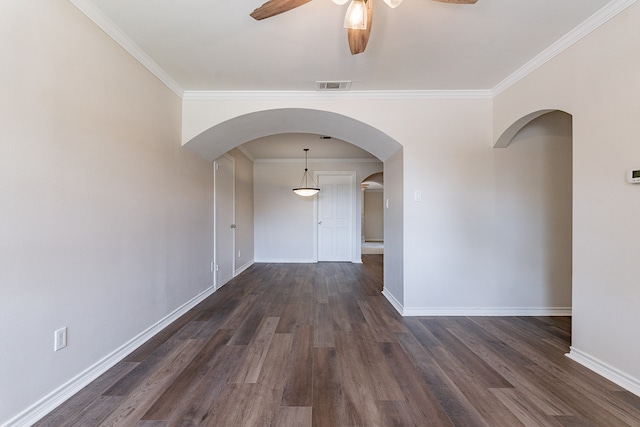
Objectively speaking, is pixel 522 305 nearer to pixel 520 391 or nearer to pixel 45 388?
pixel 520 391

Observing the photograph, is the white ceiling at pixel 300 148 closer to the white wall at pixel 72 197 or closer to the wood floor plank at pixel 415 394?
the white wall at pixel 72 197

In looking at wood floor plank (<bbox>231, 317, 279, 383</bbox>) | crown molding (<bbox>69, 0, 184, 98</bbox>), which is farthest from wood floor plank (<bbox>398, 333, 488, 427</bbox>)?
crown molding (<bbox>69, 0, 184, 98</bbox>)

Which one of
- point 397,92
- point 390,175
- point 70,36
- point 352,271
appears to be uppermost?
point 397,92

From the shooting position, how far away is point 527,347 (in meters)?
2.19

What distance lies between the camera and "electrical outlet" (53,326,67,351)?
150 centimetres

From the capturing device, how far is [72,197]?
5.28 feet

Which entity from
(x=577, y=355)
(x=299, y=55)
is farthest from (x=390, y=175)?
(x=577, y=355)

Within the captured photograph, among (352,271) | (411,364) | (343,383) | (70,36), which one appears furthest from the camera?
(352,271)

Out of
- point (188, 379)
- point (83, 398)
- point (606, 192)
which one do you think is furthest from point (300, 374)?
point (606, 192)

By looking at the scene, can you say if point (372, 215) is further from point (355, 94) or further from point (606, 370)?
point (606, 370)

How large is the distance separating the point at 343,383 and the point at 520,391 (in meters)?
1.12

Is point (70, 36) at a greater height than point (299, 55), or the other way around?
point (299, 55)

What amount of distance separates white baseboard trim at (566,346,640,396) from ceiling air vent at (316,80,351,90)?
9.86 ft

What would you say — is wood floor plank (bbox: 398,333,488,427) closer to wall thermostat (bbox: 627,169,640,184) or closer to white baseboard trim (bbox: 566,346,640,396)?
white baseboard trim (bbox: 566,346,640,396)
